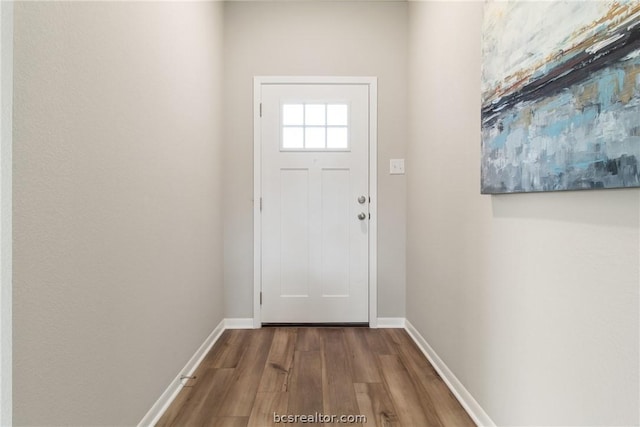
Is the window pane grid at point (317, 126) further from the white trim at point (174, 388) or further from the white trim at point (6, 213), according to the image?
the white trim at point (6, 213)

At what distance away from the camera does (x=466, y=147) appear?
1543 mm

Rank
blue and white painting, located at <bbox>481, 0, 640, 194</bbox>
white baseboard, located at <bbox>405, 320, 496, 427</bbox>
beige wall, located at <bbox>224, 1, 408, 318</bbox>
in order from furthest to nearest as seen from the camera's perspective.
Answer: beige wall, located at <bbox>224, 1, 408, 318</bbox> → white baseboard, located at <bbox>405, 320, 496, 427</bbox> → blue and white painting, located at <bbox>481, 0, 640, 194</bbox>

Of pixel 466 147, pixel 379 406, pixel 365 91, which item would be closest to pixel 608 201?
pixel 466 147

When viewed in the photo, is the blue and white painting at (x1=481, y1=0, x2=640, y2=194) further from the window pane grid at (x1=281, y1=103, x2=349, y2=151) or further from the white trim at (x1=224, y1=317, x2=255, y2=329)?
the white trim at (x1=224, y1=317, x2=255, y2=329)

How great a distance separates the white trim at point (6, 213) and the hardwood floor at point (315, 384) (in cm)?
84

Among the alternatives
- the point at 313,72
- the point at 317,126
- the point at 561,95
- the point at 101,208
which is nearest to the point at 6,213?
the point at 101,208

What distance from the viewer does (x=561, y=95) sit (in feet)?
2.98

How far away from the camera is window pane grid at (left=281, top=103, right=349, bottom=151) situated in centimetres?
252

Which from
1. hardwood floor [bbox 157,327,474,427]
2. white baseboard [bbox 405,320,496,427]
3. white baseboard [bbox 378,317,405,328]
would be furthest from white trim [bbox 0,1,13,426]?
white baseboard [bbox 378,317,405,328]

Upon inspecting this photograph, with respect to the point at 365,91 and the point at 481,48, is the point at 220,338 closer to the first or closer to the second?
the point at 365,91

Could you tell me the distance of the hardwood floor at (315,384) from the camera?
1.45 metres

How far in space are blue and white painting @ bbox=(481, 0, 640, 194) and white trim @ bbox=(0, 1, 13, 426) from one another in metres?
1.43

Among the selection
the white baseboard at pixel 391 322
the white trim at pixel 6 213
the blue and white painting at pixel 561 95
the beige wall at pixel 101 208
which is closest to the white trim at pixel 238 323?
the beige wall at pixel 101 208

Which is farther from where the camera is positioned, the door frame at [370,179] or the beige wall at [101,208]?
the door frame at [370,179]
